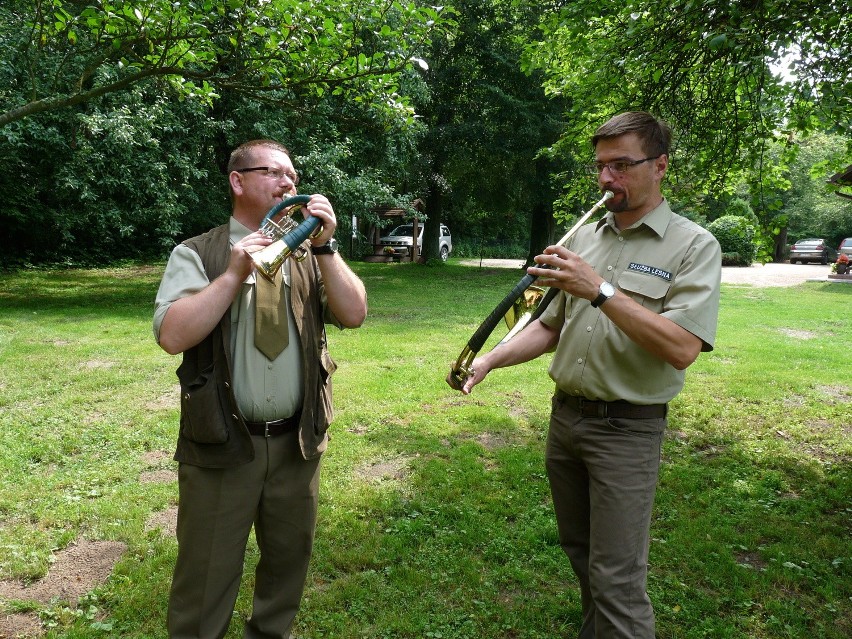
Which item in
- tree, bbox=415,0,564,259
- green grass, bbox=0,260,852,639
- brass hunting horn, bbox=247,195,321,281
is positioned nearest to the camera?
brass hunting horn, bbox=247,195,321,281

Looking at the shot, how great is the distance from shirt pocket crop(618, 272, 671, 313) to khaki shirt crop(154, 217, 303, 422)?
127cm

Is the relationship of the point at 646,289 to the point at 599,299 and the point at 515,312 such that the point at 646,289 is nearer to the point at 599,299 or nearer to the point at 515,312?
the point at 599,299

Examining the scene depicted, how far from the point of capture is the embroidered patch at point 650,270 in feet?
7.84

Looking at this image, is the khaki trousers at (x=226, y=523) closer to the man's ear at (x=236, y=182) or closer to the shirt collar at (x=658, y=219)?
the man's ear at (x=236, y=182)

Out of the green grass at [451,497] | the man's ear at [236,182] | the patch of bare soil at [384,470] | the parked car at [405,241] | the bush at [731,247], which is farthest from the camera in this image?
the bush at [731,247]

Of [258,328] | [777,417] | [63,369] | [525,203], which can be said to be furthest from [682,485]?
[525,203]

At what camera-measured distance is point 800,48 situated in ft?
14.3

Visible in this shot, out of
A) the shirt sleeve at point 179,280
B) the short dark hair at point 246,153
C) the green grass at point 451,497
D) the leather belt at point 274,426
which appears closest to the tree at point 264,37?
the green grass at point 451,497

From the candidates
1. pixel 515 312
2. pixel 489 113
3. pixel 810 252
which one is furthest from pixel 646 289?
pixel 810 252

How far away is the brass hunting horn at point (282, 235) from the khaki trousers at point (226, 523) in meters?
0.70

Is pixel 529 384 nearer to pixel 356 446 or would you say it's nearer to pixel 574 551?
pixel 356 446

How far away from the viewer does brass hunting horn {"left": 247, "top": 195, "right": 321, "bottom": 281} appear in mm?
2162

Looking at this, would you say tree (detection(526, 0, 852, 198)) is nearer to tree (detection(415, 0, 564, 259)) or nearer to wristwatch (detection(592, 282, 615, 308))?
wristwatch (detection(592, 282, 615, 308))

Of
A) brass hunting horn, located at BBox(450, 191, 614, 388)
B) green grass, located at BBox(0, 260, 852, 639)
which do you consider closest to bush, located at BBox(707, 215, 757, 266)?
green grass, located at BBox(0, 260, 852, 639)
